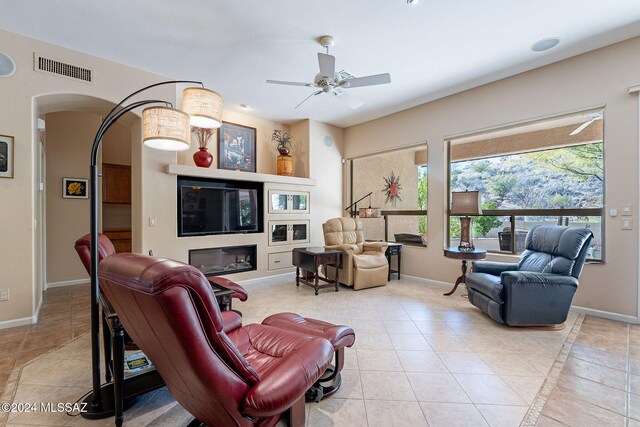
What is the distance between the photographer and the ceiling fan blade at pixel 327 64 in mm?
2948

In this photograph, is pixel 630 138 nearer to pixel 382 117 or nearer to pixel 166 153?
pixel 382 117

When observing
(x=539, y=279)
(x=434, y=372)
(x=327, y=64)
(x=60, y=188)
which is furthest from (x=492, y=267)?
(x=60, y=188)

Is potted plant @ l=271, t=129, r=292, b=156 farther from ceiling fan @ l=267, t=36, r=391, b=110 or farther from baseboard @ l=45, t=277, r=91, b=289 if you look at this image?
baseboard @ l=45, t=277, r=91, b=289

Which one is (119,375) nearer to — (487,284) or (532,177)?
(487,284)

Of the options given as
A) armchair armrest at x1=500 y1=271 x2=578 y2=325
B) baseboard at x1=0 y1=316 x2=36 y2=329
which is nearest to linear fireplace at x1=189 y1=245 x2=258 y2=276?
baseboard at x1=0 y1=316 x2=36 y2=329

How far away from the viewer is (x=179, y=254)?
435cm

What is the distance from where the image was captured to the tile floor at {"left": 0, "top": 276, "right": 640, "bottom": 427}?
1747mm

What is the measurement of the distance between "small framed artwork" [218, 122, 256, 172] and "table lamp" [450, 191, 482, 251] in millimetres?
3597

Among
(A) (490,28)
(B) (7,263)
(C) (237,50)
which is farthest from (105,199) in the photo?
(A) (490,28)

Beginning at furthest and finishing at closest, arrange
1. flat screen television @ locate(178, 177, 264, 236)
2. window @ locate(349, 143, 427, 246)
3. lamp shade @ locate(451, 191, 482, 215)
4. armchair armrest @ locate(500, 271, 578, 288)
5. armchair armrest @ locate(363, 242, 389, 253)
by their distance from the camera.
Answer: window @ locate(349, 143, 427, 246) < armchair armrest @ locate(363, 242, 389, 253) < flat screen television @ locate(178, 177, 264, 236) < lamp shade @ locate(451, 191, 482, 215) < armchair armrest @ locate(500, 271, 578, 288)

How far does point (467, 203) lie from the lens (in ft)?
13.0

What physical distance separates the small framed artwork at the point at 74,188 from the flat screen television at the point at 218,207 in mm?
1931

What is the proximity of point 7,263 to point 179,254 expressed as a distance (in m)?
1.75

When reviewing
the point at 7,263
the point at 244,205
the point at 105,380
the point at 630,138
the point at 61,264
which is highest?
the point at 630,138
